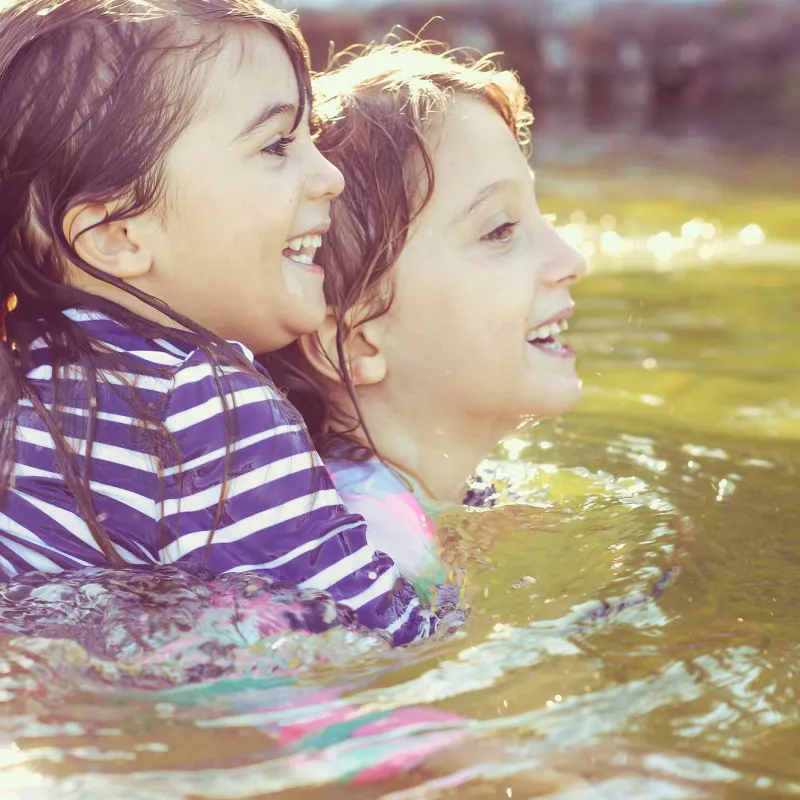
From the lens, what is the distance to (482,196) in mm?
3018

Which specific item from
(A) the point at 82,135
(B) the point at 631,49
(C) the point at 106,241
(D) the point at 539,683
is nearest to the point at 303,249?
(C) the point at 106,241

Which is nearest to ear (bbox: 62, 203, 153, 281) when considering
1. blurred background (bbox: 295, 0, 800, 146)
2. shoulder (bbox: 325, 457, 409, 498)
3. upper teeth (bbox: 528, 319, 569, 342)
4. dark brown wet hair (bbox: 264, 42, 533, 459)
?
dark brown wet hair (bbox: 264, 42, 533, 459)

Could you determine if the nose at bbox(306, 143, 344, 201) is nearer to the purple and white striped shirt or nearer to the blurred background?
the purple and white striped shirt

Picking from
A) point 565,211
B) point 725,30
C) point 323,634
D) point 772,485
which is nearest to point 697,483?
point 772,485

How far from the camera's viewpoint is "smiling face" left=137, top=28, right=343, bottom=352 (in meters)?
2.54

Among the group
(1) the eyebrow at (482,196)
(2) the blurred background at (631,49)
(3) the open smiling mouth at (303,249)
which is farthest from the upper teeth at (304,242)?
(2) the blurred background at (631,49)

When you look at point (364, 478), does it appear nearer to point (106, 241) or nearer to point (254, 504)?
point (254, 504)

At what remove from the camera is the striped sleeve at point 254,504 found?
92.7 inches

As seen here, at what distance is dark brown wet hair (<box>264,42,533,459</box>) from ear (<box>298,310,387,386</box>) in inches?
0.6

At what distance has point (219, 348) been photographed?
96.7 inches

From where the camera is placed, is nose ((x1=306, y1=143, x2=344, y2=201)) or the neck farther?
the neck

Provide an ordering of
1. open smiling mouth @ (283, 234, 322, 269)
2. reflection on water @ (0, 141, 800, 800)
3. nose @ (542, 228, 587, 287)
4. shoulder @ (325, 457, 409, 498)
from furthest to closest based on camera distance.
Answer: nose @ (542, 228, 587, 287), shoulder @ (325, 457, 409, 498), open smiling mouth @ (283, 234, 322, 269), reflection on water @ (0, 141, 800, 800)

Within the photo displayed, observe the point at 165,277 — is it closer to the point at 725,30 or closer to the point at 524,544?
the point at 524,544

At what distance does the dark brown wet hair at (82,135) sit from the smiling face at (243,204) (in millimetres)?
45
